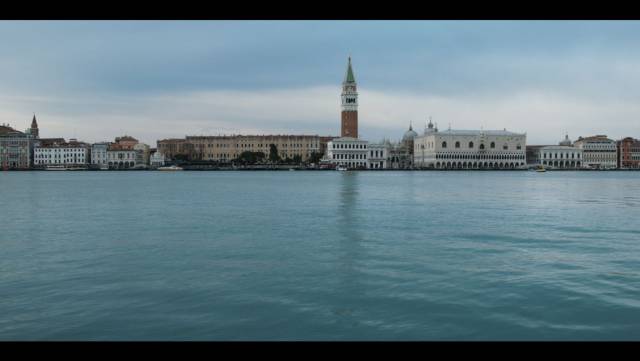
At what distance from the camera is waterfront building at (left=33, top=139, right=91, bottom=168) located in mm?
113188

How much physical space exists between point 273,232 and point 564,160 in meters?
115

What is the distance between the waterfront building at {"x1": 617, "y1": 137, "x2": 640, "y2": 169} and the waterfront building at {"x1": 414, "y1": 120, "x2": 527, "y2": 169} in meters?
19.0

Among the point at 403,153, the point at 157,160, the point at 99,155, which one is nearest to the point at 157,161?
the point at 157,160

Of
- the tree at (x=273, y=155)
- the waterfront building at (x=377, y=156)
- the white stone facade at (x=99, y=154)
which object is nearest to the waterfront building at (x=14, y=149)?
the white stone facade at (x=99, y=154)

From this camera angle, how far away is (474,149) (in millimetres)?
115438

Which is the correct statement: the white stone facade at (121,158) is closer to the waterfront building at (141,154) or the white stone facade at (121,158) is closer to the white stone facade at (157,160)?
the waterfront building at (141,154)

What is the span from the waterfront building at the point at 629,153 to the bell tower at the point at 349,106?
51183mm

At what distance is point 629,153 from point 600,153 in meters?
5.02

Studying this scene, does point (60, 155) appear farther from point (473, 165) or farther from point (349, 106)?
point (473, 165)

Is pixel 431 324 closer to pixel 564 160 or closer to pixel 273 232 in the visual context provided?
pixel 273 232
